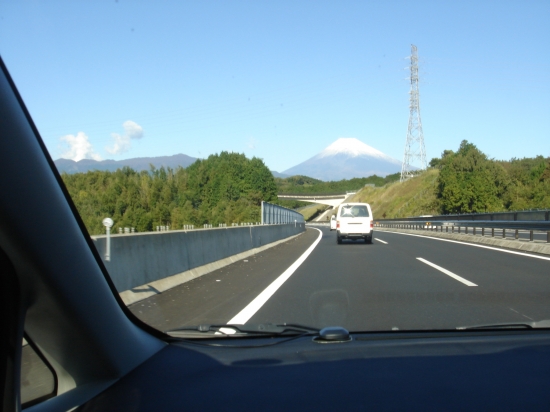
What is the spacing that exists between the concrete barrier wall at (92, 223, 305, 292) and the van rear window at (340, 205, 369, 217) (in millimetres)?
9420

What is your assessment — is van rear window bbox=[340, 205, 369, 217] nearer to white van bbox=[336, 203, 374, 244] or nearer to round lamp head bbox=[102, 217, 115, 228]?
white van bbox=[336, 203, 374, 244]

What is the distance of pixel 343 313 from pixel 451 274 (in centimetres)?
547

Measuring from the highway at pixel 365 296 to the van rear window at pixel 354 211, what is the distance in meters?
11.5

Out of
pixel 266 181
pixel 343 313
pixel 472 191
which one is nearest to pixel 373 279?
pixel 343 313

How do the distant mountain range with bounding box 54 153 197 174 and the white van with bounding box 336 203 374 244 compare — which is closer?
the distant mountain range with bounding box 54 153 197 174

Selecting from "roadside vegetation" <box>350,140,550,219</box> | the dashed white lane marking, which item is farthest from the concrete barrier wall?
"roadside vegetation" <box>350,140,550,219</box>

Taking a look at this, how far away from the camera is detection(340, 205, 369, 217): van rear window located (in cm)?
2577

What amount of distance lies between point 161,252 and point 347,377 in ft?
23.5

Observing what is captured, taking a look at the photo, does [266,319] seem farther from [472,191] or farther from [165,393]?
[472,191]

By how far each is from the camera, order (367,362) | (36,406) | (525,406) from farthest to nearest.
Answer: (367,362) → (525,406) → (36,406)

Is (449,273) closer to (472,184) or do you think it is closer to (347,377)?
(347,377)

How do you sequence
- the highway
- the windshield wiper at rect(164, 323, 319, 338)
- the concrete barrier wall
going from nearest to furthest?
the windshield wiper at rect(164, 323, 319, 338)
the highway
the concrete barrier wall

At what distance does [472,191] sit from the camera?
275 ft

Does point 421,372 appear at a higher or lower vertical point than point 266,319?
higher
